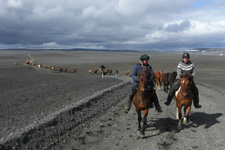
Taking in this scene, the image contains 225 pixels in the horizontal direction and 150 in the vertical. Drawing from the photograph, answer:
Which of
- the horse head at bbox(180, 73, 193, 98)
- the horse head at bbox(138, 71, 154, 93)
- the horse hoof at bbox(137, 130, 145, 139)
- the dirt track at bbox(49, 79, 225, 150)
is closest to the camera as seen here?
the horse head at bbox(138, 71, 154, 93)

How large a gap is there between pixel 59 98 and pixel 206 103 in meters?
9.82

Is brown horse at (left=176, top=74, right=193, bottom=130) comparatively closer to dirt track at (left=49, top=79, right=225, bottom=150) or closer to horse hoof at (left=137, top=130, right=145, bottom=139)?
dirt track at (left=49, top=79, right=225, bottom=150)

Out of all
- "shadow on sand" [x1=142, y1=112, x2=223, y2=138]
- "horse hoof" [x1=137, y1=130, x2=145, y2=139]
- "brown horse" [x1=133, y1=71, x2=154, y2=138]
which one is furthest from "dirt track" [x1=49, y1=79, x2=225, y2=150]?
"brown horse" [x1=133, y1=71, x2=154, y2=138]

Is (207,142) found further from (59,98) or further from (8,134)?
(59,98)

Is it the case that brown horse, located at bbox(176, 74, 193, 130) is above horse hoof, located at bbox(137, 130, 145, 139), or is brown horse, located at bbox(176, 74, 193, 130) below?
above

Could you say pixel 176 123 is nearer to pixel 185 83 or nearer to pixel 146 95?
Result: pixel 185 83

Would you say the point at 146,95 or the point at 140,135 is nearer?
the point at 146,95

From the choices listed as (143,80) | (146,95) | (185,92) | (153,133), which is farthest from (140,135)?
(185,92)

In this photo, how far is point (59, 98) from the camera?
14.2m

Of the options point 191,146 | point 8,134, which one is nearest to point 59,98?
point 8,134

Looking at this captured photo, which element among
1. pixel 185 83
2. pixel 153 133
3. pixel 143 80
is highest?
pixel 143 80

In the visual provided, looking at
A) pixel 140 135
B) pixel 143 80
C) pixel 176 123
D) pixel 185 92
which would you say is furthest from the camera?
pixel 176 123

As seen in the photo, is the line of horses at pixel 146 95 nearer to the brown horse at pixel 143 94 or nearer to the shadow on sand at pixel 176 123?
the brown horse at pixel 143 94

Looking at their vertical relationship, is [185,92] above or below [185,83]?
below
